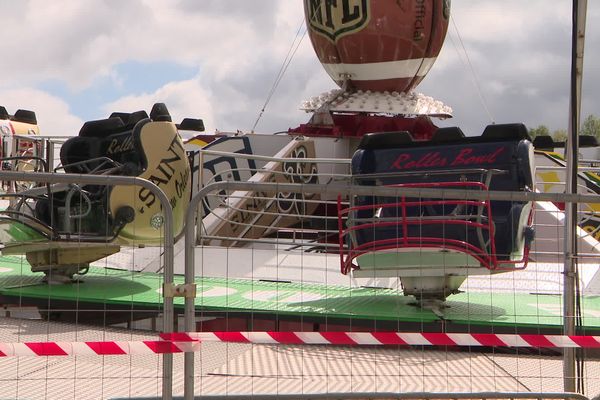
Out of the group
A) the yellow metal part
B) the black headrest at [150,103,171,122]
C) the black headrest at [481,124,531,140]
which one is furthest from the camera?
the black headrest at [150,103,171,122]

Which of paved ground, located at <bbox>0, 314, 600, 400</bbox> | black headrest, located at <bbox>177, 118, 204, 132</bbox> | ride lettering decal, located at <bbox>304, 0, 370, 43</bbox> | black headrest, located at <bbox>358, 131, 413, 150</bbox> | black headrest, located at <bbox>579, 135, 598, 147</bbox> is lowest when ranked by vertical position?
paved ground, located at <bbox>0, 314, 600, 400</bbox>

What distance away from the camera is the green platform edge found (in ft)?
21.8

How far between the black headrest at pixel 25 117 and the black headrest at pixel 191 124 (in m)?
4.34

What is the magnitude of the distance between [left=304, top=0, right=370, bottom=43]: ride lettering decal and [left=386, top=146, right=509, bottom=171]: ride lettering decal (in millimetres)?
6024

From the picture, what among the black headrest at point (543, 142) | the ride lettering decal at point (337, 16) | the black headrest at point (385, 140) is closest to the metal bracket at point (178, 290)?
the black headrest at point (385, 140)

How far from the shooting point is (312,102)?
14305 millimetres

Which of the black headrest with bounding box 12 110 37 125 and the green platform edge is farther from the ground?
the black headrest with bounding box 12 110 37 125

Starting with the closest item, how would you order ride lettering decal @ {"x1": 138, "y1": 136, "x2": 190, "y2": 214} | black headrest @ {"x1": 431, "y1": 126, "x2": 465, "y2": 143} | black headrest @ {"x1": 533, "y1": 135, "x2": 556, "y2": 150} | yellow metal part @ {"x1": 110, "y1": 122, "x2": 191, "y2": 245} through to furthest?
black headrest @ {"x1": 431, "y1": 126, "x2": 465, "y2": 143}, yellow metal part @ {"x1": 110, "y1": 122, "x2": 191, "y2": 245}, ride lettering decal @ {"x1": 138, "y1": 136, "x2": 190, "y2": 214}, black headrest @ {"x1": 533, "y1": 135, "x2": 556, "y2": 150}

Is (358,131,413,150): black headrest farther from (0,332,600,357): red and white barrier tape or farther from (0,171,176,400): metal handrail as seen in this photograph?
(0,171,176,400): metal handrail

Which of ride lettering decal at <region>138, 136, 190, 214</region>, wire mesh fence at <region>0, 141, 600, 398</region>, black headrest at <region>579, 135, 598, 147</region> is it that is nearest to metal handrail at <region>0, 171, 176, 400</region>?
wire mesh fence at <region>0, 141, 600, 398</region>

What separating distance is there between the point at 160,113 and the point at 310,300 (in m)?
2.47

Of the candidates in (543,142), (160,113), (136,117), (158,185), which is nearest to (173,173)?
(158,185)

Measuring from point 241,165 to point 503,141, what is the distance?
247 inches

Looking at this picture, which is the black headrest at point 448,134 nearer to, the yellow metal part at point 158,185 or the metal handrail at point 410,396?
the yellow metal part at point 158,185
